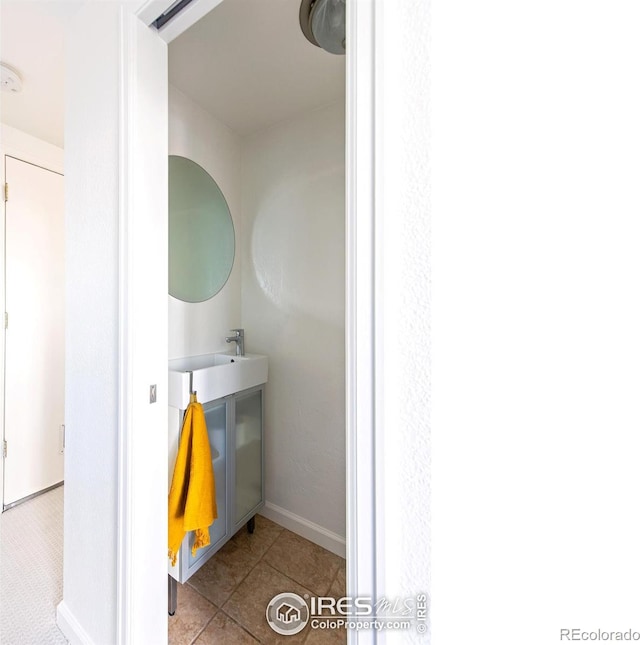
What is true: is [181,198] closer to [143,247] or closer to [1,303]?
[143,247]

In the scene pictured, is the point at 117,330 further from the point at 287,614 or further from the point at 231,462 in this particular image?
the point at 287,614

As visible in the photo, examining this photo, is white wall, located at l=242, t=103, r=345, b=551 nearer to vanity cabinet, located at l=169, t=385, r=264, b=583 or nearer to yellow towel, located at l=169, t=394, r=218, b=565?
vanity cabinet, located at l=169, t=385, r=264, b=583

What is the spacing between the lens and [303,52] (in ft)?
4.08

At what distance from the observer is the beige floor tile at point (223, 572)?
127 centimetres

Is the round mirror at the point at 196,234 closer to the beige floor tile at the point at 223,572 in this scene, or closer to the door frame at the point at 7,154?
the door frame at the point at 7,154

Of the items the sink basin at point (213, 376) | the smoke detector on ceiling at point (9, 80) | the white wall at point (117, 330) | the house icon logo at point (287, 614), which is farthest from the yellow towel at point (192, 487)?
the smoke detector on ceiling at point (9, 80)

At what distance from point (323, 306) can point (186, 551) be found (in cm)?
126

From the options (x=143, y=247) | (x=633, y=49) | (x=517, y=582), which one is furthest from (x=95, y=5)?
(x=517, y=582)

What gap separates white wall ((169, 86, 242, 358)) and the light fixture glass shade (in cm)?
83

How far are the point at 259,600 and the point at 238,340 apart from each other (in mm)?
1234

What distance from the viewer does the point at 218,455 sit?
139 cm

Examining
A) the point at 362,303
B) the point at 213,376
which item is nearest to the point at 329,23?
the point at 362,303

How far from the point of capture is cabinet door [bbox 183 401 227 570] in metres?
1.34

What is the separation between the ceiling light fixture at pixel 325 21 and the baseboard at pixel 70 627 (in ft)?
7.41
